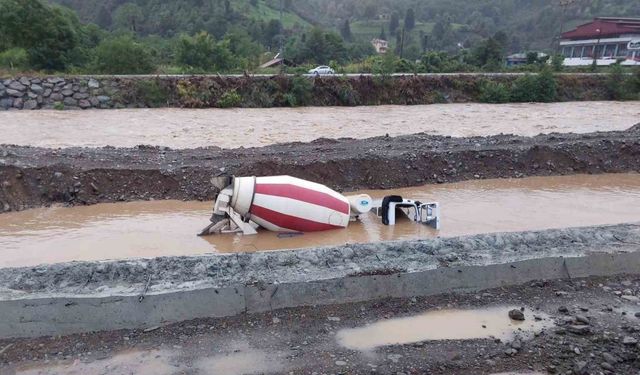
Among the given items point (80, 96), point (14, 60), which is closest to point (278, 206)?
point (80, 96)

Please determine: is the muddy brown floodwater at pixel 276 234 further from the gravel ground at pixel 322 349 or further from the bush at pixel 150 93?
the bush at pixel 150 93

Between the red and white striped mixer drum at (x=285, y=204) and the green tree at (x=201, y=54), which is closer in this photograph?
the red and white striped mixer drum at (x=285, y=204)

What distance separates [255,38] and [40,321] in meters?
70.0

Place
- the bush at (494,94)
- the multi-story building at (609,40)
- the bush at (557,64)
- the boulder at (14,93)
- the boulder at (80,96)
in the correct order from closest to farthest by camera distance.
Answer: the boulder at (14,93) < the boulder at (80,96) < the bush at (494,94) < the bush at (557,64) < the multi-story building at (609,40)

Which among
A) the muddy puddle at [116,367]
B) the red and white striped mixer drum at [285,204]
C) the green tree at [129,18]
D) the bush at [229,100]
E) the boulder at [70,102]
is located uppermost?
the green tree at [129,18]

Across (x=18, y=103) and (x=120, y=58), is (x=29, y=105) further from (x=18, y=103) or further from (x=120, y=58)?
(x=120, y=58)

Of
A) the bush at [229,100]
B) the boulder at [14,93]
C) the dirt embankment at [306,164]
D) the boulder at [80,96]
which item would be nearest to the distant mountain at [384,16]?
the bush at [229,100]

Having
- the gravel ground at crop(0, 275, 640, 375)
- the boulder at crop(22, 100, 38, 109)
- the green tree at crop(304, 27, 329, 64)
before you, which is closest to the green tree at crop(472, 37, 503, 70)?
the green tree at crop(304, 27, 329, 64)

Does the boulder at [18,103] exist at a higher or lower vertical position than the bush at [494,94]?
lower

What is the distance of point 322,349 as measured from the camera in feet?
13.3

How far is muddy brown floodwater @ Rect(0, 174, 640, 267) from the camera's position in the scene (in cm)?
709

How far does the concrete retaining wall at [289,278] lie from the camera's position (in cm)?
435

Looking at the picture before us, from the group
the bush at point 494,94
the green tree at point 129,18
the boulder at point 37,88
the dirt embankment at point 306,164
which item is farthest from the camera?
the green tree at point 129,18

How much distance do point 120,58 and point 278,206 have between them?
2665 centimetres
